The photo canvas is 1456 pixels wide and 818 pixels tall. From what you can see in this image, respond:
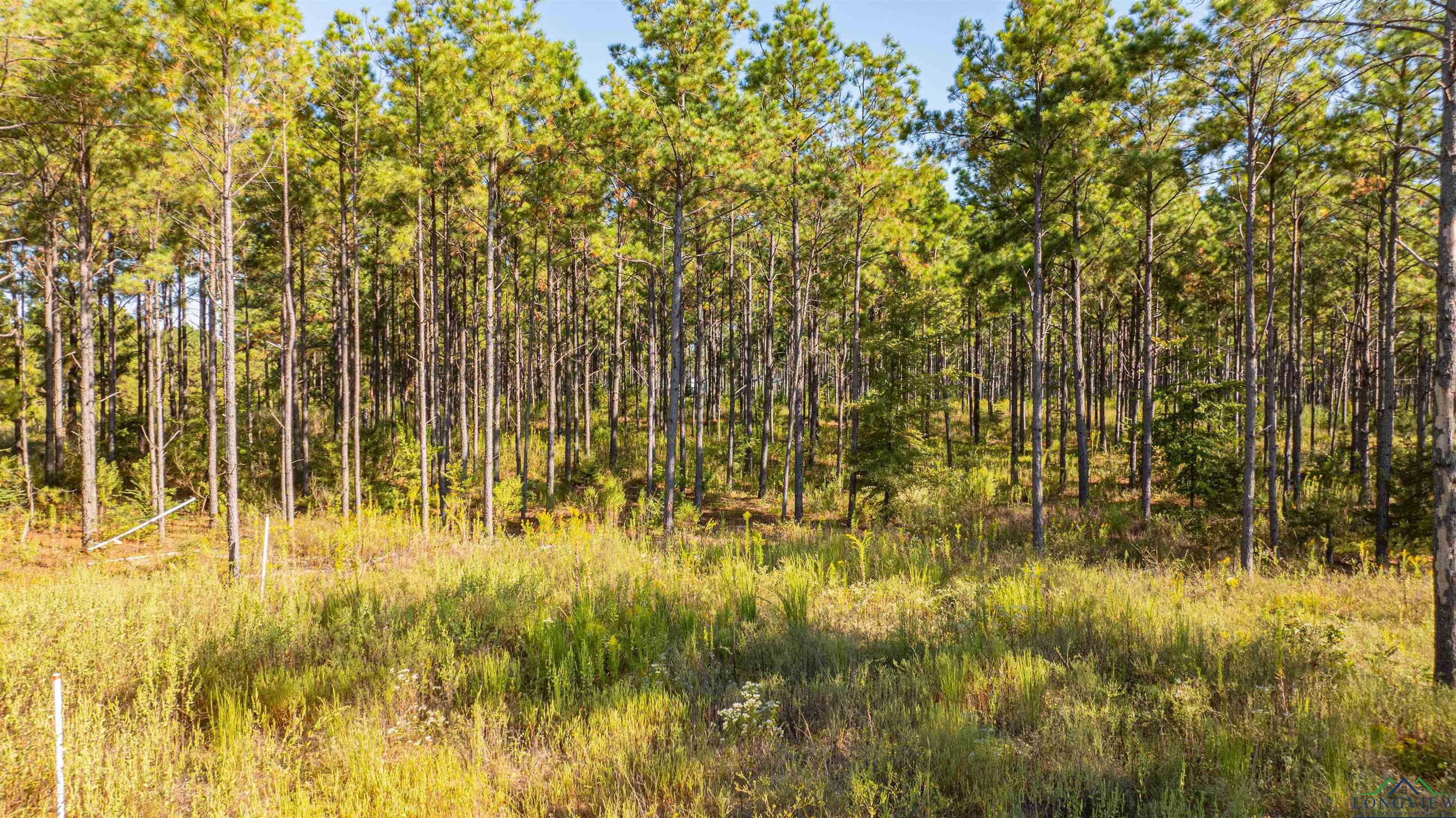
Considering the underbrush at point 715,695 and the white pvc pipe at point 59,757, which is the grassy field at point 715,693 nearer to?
the underbrush at point 715,695

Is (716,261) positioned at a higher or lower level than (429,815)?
higher

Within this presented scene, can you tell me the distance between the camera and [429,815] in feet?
10.3

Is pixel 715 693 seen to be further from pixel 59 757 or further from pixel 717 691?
pixel 59 757

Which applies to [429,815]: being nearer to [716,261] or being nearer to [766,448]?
[766,448]

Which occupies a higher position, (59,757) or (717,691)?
(59,757)

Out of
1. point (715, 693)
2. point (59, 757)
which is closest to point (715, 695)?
point (715, 693)

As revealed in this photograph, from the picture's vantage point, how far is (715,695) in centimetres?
468

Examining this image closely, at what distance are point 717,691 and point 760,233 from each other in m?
18.5

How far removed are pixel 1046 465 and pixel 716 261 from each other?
1439 cm

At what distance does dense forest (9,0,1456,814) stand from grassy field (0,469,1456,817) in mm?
666

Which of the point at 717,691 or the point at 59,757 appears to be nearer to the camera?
the point at 59,757

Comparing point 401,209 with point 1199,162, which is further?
point 401,209

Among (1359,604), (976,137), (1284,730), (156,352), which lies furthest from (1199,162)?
(156,352)

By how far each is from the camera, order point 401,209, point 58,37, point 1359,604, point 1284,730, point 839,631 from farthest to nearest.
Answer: point 401,209 → point 58,37 → point 1359,604 → point 839,631 → point 1284,730
